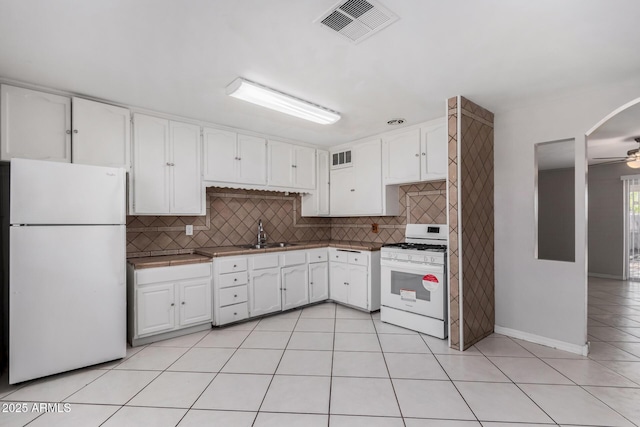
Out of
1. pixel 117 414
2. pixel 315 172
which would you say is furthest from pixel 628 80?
pixel 117 414

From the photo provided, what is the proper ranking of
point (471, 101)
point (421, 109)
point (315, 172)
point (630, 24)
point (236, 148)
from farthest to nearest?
point (315, 172) < point (236, 148) < point (421, 109) < point (471, 101) < point (630, 24)

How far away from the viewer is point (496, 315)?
3.29 metres

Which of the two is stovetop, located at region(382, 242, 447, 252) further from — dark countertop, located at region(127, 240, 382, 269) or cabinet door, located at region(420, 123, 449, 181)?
cabinet door, located at region(420, 123, 449, 181)

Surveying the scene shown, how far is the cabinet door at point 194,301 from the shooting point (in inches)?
125

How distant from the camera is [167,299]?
10.1ft

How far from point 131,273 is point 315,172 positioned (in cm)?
267

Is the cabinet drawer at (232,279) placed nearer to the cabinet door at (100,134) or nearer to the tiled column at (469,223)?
the cabinet door at (100,134)

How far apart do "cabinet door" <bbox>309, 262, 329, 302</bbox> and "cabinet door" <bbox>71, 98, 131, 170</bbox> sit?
2.47m

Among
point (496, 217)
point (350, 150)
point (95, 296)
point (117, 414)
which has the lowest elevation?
point (117, 414)

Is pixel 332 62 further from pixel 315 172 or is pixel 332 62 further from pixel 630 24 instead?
pixel 315 172

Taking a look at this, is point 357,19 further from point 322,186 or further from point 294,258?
point 322,186

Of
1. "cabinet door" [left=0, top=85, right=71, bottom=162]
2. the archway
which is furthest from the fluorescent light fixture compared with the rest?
the archway

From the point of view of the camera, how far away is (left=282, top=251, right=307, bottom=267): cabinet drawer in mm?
3930

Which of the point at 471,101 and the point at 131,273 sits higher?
the point at 471,101
